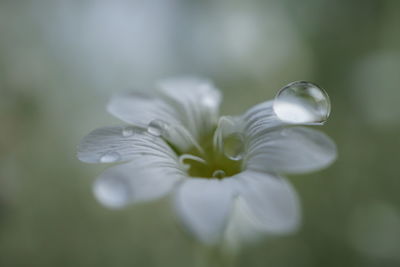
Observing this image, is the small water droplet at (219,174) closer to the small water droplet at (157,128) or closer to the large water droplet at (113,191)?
the small water droplet at (157,128)

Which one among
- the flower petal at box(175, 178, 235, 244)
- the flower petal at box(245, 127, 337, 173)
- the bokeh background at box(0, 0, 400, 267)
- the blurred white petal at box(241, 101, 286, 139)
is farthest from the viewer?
the bokeh background at box(0, 0, 400, 267)

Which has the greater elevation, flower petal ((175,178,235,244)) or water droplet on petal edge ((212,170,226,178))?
flower petal ((175,178,235,244))

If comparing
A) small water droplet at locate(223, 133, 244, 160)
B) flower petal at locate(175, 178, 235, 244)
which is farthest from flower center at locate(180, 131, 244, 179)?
flower petal at locate(175, 178, 235, 244)

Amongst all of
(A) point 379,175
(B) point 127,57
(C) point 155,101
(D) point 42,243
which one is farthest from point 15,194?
(A) point 379,175

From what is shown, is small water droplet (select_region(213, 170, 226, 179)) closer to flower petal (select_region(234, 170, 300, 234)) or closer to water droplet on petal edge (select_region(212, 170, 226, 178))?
water droplet on petal edge (select_region(212, 170, 226, 178))

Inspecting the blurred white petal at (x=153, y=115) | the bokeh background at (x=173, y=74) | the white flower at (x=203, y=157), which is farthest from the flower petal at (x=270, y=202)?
the bokeh background at (x=173, y=74)

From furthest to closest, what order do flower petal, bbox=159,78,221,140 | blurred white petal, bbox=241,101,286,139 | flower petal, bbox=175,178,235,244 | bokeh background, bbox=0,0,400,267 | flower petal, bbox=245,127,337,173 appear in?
bokeh background, bbox=0,0,400,267 < flower petal, bbox=159,78,221,140 < blurred white petal, bbox=241,101,286,139 < flower petal, bbox=245,127,337,173 < flower petal, bbox=175,178,235,244

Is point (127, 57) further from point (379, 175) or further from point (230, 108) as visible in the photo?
point (379, 175)

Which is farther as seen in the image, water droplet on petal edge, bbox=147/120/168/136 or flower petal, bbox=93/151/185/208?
water droplet on petal edge, bbox=147/120/168/136
